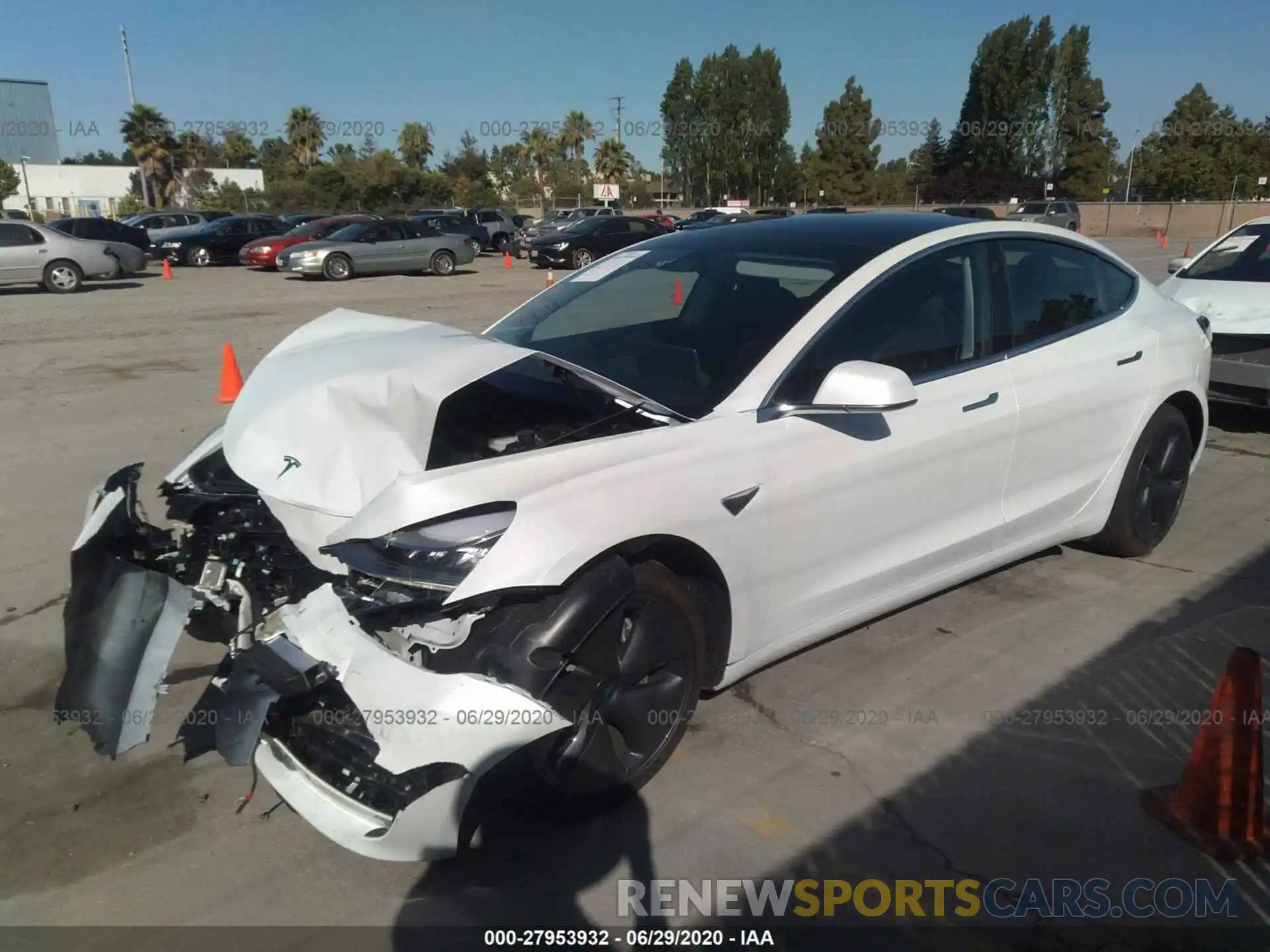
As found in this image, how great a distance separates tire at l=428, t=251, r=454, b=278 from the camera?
81.4 ft

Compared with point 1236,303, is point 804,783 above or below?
below

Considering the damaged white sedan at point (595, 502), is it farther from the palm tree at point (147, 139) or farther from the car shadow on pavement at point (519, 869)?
the palm tree at point (147, 139)

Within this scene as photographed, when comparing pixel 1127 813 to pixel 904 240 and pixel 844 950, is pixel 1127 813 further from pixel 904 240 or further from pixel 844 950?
pixel 904 240

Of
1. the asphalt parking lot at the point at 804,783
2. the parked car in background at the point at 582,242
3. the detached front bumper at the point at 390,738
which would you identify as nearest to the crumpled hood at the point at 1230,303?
the asphalt parking lot at the point at 804,783

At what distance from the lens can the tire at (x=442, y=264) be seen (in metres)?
24.8

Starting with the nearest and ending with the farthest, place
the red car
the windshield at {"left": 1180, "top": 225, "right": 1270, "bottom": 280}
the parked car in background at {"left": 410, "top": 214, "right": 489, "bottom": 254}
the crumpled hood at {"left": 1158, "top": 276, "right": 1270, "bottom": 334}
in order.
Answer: the crumpled hood at {"left": 1158, "top": 276, "right": 1270, "bottom": 334} < the windshield at {"left": 1180, "top": 225, "right": 1270, "bottom": 280} < the red car < the parked car in background at {"left": 410, "top": 214, "right": 489, "bottom": 254}

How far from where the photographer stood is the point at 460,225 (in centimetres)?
3066

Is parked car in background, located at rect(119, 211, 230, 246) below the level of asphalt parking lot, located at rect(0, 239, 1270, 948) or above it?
above

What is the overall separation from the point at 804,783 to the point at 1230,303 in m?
6.57

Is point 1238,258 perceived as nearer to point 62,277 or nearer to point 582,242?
point 582,242

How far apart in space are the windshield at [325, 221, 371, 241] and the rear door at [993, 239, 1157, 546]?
2160 centimetres

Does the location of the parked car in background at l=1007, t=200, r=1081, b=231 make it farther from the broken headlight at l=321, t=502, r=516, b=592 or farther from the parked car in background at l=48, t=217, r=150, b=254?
the broken headlight at l=321, t=502, r=516, b=592

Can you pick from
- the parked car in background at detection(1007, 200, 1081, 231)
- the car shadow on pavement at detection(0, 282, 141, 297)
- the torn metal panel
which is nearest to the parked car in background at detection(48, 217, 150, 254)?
the car shadow on pavement at detection(0, 282, 141, 297)

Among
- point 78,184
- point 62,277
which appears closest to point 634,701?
point 62,277
